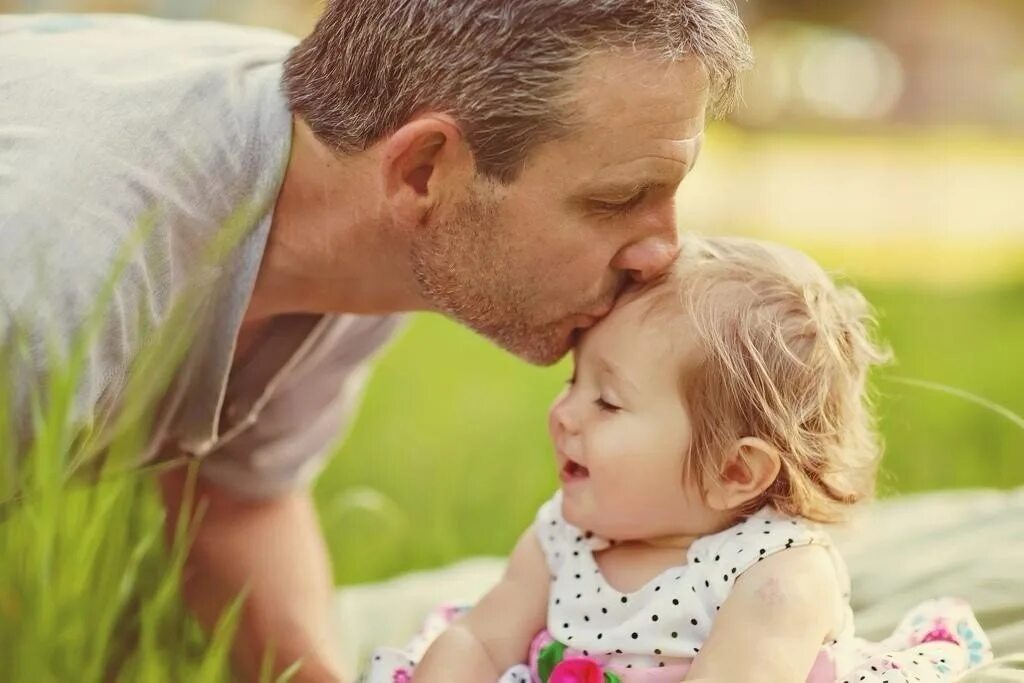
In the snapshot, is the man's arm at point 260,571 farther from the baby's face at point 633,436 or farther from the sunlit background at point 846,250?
the baby's face at point 633,436

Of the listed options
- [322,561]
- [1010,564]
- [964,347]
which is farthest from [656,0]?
[964,347]

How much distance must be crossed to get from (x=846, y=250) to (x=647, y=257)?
6.77 meters

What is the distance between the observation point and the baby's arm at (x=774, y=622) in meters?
1.63

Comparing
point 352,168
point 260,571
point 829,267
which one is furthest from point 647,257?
point 829,267

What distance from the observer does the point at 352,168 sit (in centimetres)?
211

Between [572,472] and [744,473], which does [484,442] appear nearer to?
[572,472]

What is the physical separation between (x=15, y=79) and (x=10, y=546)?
30.7 inches

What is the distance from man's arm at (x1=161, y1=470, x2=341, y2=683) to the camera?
8.42ft

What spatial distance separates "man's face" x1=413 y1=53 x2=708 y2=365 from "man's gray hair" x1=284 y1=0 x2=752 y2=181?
3 cm

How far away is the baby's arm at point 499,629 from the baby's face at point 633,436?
0.46 ft

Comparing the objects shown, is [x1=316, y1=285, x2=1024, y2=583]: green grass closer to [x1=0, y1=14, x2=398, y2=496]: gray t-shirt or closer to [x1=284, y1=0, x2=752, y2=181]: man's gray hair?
[x1=284, y1=0, x2=752, y2=181]: man's gray hair

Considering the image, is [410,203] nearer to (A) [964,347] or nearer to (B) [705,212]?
(A) [964,347]

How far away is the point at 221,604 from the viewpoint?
2609 mm

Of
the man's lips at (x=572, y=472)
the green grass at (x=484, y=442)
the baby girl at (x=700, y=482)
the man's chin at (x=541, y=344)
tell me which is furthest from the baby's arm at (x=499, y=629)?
the green grass at (x=484, y=442)
